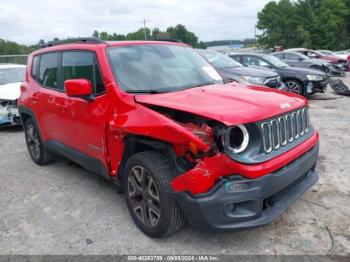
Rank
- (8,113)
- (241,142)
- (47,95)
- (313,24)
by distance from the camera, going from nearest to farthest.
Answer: (241,142) < (47,95) < (8,113) < (313,24)

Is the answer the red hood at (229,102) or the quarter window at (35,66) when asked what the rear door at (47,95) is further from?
the red hood at (229,102)

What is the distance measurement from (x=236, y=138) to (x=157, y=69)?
1390mm

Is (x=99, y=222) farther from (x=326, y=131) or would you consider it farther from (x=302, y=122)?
(x=326, y=131)

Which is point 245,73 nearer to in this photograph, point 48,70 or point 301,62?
point 48,70

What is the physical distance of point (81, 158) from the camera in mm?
4148

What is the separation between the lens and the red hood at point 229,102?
8.95 feet

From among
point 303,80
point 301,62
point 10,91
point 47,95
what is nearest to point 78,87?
point 47,95

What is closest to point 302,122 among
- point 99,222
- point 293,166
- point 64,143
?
point 293,166

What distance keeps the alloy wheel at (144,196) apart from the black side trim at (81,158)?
0.54 metres

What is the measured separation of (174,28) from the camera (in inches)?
3125

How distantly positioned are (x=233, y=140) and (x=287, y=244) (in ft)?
3.59

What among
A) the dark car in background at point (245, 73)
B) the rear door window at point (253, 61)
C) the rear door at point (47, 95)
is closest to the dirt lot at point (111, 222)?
the rear door at point (47, 95)

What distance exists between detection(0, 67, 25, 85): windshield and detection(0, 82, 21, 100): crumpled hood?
342 mm

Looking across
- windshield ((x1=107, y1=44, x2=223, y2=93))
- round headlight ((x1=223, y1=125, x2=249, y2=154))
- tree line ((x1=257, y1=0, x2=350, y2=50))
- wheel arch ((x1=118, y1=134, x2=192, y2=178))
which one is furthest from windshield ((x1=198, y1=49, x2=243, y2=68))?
tree line ((x1=257, y1=0, x2=350, y2=50))
